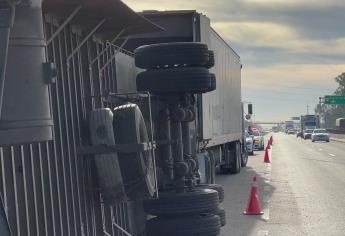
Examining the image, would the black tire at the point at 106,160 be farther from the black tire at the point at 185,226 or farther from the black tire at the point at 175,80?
the black tire at the point at 175,80

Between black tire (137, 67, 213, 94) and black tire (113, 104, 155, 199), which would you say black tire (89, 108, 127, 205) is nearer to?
black tire (113, 104, 155, 199)

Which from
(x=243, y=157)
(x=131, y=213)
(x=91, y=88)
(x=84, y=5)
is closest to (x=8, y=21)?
(x=84, y=5)

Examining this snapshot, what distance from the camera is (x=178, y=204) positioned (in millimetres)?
7574

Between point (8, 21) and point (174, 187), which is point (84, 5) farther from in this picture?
point (174, 187)

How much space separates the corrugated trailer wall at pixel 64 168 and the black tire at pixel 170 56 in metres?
0.69

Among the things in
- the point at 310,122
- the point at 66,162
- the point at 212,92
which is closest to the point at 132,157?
the point at 66,162

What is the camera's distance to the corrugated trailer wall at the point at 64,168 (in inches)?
188

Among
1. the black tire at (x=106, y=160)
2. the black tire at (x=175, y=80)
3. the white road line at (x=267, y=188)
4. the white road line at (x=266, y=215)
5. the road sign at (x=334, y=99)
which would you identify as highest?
the road sign at (x=334, y=99)

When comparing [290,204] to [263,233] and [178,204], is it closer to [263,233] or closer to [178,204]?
[263,233]

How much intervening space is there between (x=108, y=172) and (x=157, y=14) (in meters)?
6.36

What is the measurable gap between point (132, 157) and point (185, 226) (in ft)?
5.58

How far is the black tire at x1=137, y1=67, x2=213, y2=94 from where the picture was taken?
784 centimetres


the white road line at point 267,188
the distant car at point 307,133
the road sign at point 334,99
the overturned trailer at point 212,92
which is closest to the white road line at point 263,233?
the overturned trailer at point 212,92

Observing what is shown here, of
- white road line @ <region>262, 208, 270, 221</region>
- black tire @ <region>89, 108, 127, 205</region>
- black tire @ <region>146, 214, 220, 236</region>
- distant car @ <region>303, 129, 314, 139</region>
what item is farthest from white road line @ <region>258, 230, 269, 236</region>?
distant car @ <region>303, 129, 314, 139</region>
